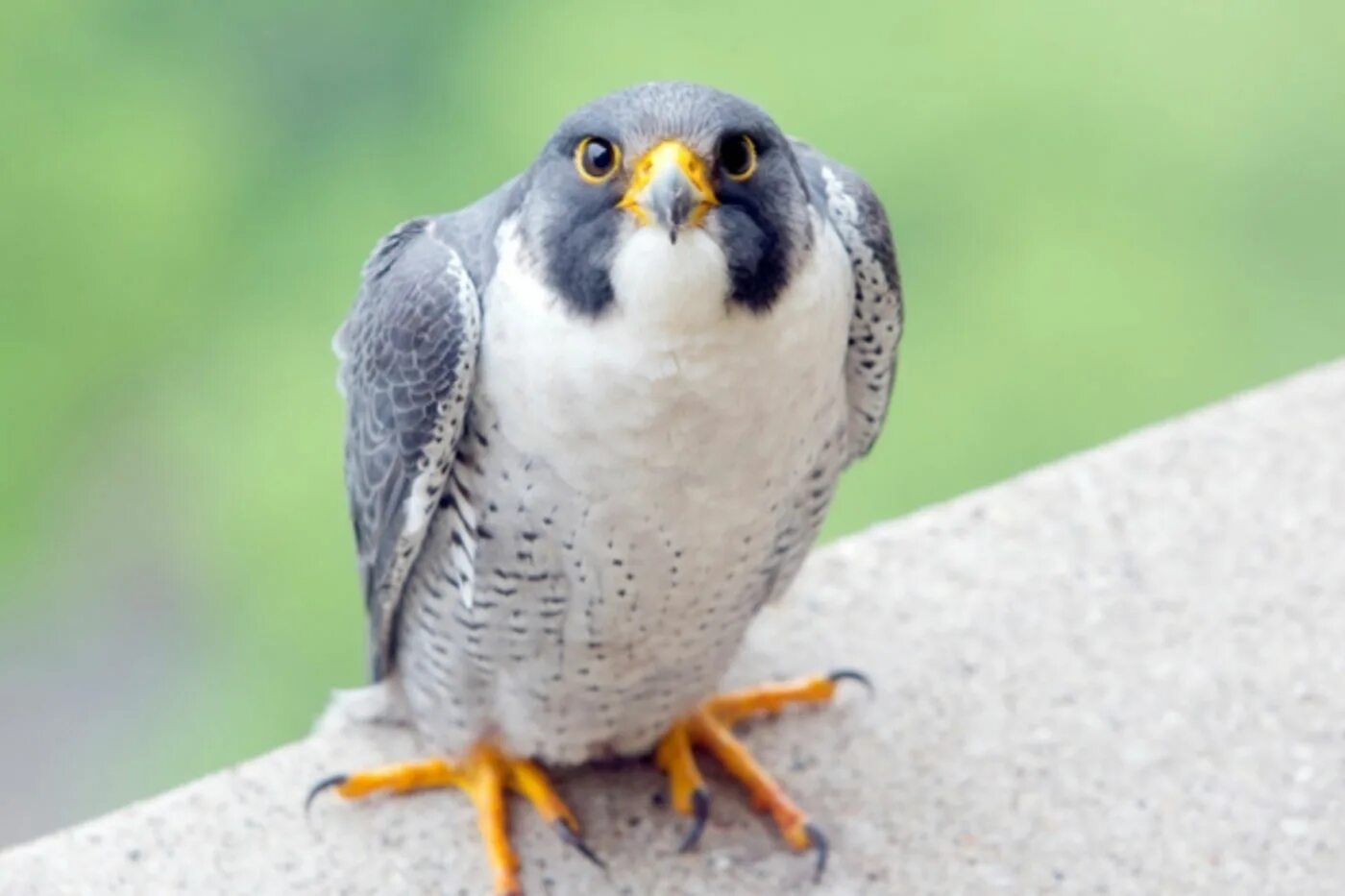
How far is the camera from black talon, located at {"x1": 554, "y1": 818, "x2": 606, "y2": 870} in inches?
80.0

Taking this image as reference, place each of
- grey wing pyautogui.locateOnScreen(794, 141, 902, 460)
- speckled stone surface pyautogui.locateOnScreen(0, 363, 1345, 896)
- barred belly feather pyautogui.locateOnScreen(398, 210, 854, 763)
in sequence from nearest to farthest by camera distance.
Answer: barred belly feather pyautogui.locateOnScreen(398, 210, 854, 763), grey wing pyautogui.locateOnScreen(794, 141, 902, 460), speckled stone surface pyautogui.locateOnScreen(0, 363, 1345, 896)

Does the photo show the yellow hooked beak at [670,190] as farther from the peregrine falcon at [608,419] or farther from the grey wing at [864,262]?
the grey wing at [864,262]

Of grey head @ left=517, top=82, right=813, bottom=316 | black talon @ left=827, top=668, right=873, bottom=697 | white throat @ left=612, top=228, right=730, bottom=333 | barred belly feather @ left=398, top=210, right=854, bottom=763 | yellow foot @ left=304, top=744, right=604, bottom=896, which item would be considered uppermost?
grey head @ left=517, top=82, right=813, bottom=316

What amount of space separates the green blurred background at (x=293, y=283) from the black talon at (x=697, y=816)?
102cm

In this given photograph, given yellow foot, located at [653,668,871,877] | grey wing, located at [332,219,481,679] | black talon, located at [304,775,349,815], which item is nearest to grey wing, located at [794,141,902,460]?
grey wing, located at [332,219,481,679]

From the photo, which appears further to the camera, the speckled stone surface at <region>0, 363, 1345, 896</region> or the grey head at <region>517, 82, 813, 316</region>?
→ the speckled stone surface at <region>0, 363, 1345, 896</region>

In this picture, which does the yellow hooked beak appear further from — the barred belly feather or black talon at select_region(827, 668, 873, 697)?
black talon at select_region(827, 668, 873, 697)

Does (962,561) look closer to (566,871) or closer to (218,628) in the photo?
(566,871)

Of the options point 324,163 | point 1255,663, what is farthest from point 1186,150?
point 324,163

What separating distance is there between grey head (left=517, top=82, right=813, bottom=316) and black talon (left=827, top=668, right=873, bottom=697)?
30.4 inches

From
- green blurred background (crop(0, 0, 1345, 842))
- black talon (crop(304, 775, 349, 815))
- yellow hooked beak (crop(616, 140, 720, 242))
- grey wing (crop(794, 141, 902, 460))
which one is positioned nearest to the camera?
yellow hooked beak (crop(616, 140, 720, 242))

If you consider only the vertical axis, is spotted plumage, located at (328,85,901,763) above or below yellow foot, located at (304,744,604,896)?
above

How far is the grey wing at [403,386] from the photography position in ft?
5.46

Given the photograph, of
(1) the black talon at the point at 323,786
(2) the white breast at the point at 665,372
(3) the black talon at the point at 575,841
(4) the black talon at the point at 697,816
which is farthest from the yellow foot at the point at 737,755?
(2) the white breast at the point at 665,372
